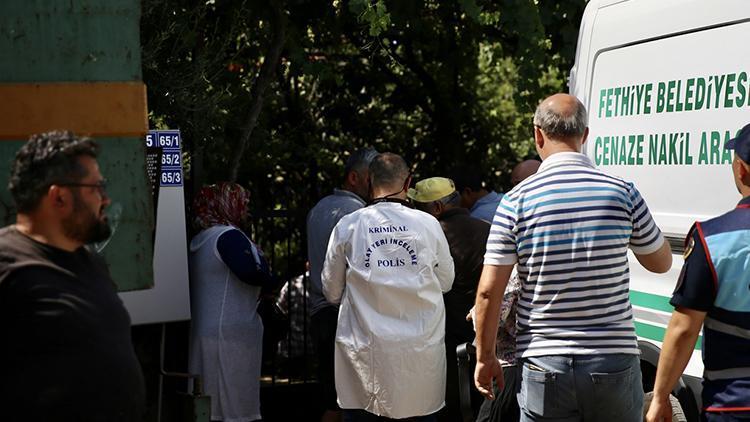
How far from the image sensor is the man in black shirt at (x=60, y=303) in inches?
126

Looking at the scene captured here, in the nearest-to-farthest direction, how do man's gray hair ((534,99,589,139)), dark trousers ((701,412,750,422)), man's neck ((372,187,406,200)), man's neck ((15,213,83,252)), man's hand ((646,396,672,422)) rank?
man's neck ((15,213,83,252)), dark trousers ((701,412,750,422)), man's hand ((646,396,672,422)), man's gray hair ((534,99,589,139)), man's neck ((372,187,406,200))

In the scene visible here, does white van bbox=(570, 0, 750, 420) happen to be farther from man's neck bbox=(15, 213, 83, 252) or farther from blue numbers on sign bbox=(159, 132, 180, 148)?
man's neck bbox=(15, 213, 83, 252)

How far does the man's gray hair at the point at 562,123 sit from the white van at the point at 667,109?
744mm

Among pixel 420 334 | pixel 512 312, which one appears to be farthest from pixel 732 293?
pixel 420 334

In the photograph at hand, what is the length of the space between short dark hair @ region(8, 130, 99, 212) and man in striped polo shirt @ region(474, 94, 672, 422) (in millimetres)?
1703

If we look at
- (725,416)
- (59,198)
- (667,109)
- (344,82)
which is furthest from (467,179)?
(59,198)

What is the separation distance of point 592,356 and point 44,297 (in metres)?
2.01

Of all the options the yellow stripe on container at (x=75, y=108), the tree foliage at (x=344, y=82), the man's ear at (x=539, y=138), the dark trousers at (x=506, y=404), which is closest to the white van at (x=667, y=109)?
the dark trousers at (x=506, y=404)

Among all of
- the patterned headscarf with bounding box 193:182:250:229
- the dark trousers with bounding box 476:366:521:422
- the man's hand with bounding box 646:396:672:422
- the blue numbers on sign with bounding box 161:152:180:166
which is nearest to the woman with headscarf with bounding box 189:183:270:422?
the patterned headscarf with bounding box 193:182:250:229

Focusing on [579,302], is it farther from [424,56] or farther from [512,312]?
[424,56]

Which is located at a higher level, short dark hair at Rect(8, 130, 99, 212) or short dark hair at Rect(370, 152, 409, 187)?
short dark hair at Rect(8, 130, 99, 212)

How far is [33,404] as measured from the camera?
3191mm

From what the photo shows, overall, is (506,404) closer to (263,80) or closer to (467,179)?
(467,179)

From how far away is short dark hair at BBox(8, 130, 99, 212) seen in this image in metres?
3.29
